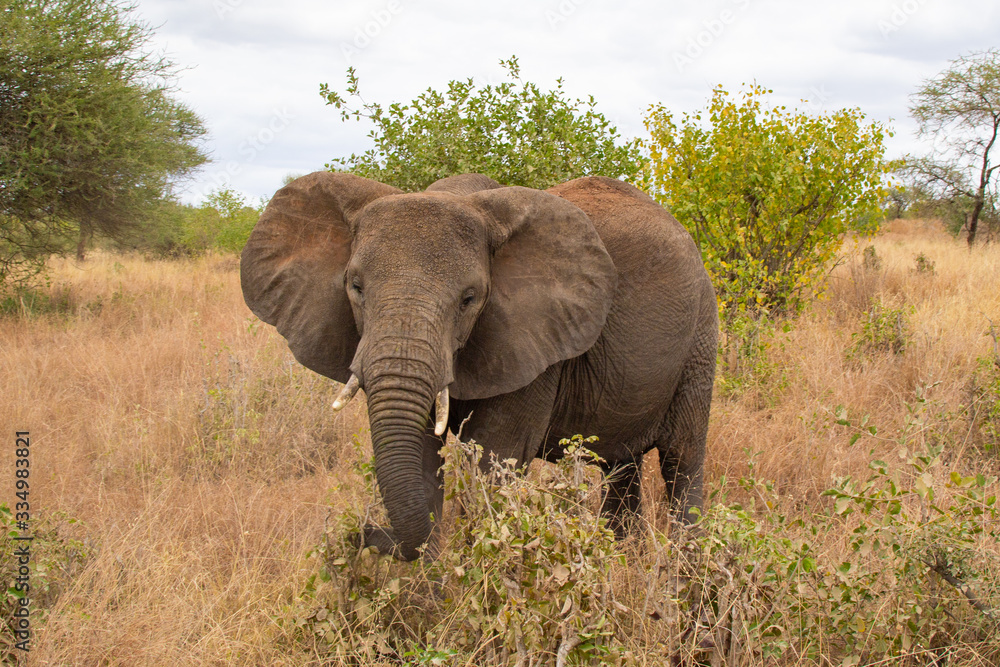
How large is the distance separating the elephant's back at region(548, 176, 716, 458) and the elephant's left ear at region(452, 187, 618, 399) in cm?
35

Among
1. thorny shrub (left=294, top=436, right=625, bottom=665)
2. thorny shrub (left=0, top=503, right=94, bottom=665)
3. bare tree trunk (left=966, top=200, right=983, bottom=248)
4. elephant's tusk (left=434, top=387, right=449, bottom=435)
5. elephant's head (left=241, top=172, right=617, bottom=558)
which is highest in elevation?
bare tree trunk (left=966, top=200, right=983, bottom=248)

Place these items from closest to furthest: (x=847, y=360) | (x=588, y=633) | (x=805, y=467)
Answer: (x=588, y=633), (x=805, y=467), (x=847, y=360)

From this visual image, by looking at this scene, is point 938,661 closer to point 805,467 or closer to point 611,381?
point 611,381

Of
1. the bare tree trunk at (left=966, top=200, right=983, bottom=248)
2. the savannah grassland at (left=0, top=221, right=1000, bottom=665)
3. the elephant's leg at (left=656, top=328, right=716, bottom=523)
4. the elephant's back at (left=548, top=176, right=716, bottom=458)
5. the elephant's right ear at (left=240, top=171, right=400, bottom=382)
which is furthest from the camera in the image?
the bare tree trunk at (left=966, top=200, right=983, bottom=248)

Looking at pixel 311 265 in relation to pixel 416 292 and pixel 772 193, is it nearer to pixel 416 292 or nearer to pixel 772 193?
pixel 416 292

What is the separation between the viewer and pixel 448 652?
2.84 meters

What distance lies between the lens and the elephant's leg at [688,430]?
4598mm

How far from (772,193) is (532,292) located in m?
6.12

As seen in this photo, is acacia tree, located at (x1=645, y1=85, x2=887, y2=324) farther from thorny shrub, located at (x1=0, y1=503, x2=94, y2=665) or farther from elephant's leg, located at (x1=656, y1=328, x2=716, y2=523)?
thorny shrub, located at (x1=0, y1=503, x2=94, y2=665)

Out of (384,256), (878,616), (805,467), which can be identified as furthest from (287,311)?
(805,467)

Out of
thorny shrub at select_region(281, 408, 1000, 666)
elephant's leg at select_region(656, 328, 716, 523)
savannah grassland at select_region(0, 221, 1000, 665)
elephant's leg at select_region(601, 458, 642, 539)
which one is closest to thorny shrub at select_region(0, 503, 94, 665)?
savannah grassland at select_region(0, 221, 1000, 665)

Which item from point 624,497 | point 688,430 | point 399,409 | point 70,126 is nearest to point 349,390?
point 399,409

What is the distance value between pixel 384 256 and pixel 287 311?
0.72 m

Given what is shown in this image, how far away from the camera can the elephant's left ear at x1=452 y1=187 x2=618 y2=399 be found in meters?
3.50
